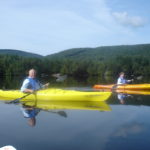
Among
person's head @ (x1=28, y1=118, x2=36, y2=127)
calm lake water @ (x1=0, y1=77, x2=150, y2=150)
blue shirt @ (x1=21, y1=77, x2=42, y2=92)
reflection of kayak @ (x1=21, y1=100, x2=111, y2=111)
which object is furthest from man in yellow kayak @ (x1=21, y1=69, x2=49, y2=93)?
person's head @ (x1=28, y1=118, x2=36, y2=127)

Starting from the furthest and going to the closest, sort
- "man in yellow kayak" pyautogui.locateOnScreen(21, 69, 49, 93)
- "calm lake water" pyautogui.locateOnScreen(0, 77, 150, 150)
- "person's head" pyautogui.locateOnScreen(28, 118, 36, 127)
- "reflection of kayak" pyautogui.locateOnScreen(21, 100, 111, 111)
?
"man in yellow kayak" pyautogui.locateOnScreen(21, 69, 49, 93)
"reflection of kayak" pyautogui.locateOnScreen(21, 100, 111, 111)
"person's head" pyautogui.locateOnScreen(28, 118, 36, 127)
"calm lake water" pyautogui.locateOnScreen(0, 77, 150, 150)

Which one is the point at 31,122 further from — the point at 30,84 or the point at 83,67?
the point at 83,67

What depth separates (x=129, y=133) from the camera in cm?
1005

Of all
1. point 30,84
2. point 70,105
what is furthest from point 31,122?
point 30,84

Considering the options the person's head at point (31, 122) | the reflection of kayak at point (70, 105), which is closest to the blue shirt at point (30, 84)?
the reflection of kayak at point (70, 105)

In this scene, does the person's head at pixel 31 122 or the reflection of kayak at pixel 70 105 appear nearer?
the person's head at pixel 31 122

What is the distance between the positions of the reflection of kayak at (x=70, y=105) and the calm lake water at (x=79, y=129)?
2.42 feet

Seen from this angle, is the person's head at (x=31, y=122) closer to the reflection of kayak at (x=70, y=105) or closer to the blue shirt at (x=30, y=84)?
the reflection of kayak at (x=70, y=105)

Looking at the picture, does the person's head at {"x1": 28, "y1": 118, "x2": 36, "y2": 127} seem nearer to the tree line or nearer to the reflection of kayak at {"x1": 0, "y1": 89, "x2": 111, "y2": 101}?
the reflection of kayak at {"x1": 0, "y1": 89, "x2": 111, "y2": 101}

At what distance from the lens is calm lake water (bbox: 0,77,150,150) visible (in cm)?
881

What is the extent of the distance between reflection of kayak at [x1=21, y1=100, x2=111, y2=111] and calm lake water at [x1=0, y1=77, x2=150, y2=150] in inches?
29.0

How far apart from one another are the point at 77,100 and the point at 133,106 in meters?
3.20

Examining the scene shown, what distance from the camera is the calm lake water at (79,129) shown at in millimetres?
8812

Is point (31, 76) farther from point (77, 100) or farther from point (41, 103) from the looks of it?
point (77, 100)
